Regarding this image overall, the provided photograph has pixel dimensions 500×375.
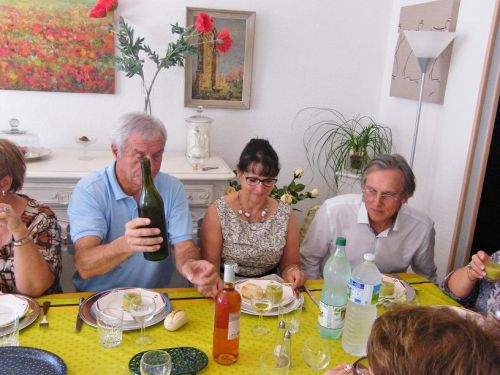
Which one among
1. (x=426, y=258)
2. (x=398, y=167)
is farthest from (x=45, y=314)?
(x=426, y=258)

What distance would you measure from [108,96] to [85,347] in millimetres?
2041

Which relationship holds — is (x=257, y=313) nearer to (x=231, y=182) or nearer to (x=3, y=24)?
(x=231, y=182)

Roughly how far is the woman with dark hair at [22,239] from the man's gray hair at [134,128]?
0.34m

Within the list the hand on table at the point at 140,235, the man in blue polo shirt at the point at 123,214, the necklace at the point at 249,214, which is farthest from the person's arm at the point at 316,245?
the hand on table at the point at 140,235

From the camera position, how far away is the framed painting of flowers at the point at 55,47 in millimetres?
2697

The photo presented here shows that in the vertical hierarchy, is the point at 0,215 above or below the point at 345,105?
below

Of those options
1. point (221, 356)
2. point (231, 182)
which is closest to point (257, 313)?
point (221, 356)

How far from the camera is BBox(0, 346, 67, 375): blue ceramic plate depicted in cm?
110

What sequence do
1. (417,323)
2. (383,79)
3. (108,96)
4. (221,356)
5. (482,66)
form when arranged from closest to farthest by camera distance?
1. (417,323)
2. (221,356)
3. (482,66)
4. (108,96)
5. (383,79)

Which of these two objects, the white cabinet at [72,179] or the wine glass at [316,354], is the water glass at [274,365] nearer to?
the wine glass at [316,354]

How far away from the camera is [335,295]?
1.39m

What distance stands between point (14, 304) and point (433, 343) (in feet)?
3.80

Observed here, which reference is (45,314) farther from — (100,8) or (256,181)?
(100,8)

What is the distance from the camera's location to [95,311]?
133 cm
